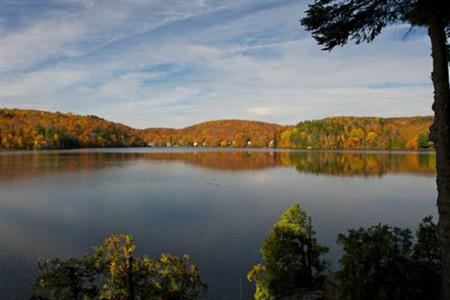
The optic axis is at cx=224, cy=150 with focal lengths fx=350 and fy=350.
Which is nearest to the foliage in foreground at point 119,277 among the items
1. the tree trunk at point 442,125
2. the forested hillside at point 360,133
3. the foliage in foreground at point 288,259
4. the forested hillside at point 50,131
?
the foliage in foreground at point 288,259

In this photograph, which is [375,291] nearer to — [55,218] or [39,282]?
[39,282]

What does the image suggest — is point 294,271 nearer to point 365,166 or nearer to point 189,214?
point 189,214

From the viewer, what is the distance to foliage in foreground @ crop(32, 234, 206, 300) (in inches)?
337

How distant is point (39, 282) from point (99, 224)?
15.6 metres

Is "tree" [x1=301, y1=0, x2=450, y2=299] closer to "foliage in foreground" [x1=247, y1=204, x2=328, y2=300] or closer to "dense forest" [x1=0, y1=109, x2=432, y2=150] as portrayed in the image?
"foliage in foreground" [x1=247, y1=204, x2=328, y2=300]

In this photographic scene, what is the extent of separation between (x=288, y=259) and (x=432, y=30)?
6.88 meters

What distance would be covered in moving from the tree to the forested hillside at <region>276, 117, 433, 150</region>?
151297 mm

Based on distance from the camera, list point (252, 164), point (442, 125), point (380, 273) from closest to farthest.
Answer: point (380, 273) < point (442, 125) < point (252, 164)

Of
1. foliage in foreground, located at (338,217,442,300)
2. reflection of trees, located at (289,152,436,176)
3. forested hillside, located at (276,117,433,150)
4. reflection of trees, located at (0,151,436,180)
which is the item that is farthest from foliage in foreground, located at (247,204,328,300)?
forested hillside, located at (276,117,433,150)

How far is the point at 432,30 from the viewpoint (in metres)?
7.21

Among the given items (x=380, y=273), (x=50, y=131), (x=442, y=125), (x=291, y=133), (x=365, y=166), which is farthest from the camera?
(x=291, y=133)

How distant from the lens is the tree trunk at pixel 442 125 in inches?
275

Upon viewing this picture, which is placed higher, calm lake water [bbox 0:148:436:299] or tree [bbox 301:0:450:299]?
tree [bbox 301:0:450:299]

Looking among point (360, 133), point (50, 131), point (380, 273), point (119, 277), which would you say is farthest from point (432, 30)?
point (360, 133)
